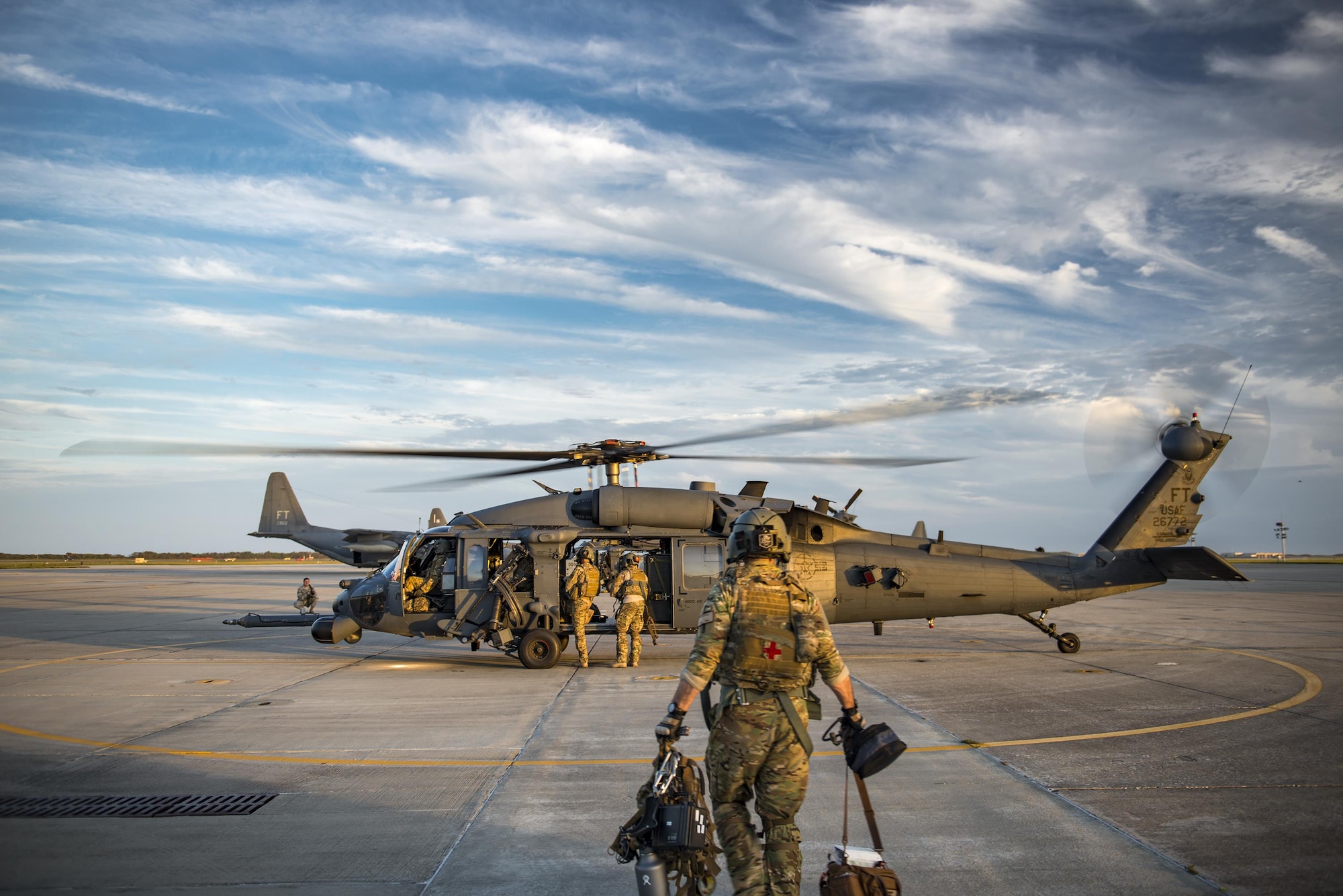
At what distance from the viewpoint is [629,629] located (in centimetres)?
1282

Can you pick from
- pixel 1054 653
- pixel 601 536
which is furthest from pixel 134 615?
pixel 1054 653

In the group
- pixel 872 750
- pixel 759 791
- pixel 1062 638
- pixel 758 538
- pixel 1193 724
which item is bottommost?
pixel 1193 724

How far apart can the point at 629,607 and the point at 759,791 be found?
8.75 meters

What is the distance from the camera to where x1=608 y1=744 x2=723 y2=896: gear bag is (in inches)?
146

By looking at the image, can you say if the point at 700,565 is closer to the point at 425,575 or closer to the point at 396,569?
the point at 425,575

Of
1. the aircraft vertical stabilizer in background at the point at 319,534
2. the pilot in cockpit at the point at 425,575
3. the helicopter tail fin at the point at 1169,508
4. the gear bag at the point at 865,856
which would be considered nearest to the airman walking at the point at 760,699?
the gear bag at the point at 865,856

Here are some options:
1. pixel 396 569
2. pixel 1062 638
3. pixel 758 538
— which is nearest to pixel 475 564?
pixel 396 569

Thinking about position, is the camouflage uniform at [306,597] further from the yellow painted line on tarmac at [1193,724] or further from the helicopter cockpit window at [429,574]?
the yellow painted line on tarmac at [1193,724]

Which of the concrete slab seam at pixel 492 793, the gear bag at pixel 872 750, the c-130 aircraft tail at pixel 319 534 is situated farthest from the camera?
the c-130 aircraft tail at pixel 319 534

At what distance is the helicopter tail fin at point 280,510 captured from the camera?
33.9 m

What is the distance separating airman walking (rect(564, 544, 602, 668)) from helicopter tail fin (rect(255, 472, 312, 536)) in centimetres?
2439

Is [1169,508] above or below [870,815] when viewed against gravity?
above

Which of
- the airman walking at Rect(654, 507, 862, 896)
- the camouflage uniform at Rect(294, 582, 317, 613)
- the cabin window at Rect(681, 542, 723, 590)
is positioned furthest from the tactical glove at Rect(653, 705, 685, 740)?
the camouflage uniform at Rect(294, 582, 317, 613)

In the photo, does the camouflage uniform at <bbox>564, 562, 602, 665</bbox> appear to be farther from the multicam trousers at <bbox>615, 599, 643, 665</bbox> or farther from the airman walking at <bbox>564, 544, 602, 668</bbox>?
the multicam trousers at <bbox>615, 599, 643, 665</bbox>
